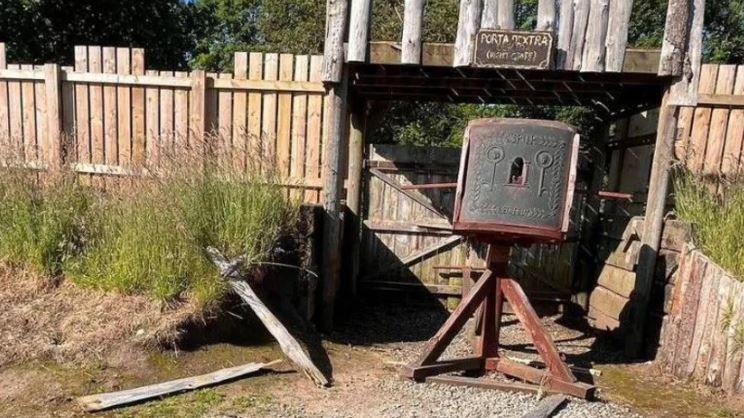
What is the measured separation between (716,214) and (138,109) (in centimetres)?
580

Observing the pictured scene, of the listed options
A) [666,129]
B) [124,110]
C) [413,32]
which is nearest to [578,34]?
[666,129]

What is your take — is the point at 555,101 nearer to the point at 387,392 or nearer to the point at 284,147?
A: the point at 284,147

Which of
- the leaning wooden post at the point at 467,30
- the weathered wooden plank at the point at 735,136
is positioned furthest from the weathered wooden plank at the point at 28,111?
the weathered wooden plank at the point at 735,136

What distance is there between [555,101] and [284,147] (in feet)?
10.2

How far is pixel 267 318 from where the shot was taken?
3.98 metres

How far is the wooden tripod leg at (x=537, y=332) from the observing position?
12.3 ft

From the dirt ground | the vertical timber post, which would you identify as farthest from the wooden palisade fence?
the dirt ground

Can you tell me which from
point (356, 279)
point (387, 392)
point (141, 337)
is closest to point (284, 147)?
point (356, 279)

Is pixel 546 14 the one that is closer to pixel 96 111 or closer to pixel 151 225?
pixel 151 225

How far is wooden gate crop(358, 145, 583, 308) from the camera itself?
6285mm

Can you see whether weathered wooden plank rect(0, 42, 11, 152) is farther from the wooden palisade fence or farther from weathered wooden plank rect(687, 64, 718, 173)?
weathered wooden plank rect(687, 64, 718, 173)

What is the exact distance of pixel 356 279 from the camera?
6.35 metres

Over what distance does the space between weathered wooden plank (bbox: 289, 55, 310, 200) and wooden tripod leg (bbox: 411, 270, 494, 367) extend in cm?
226

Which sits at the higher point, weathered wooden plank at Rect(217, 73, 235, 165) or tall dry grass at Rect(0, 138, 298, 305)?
weathered wooden plank at Rect(217, 73, 235, 165)
